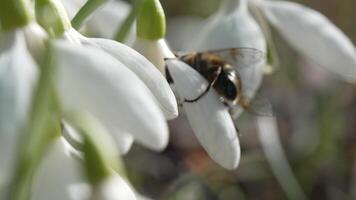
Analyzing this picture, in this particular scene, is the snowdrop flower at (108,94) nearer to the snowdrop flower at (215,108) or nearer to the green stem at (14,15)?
the green stem at (14,15)

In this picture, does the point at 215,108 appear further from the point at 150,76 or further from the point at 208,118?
the point at 150,76

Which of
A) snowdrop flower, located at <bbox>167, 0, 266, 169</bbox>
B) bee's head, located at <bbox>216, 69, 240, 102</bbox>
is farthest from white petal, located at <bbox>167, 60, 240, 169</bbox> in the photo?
bee's head, located at <bbox>216, 69, 240, 102</bbox>

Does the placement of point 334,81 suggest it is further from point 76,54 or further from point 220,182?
point 76,54

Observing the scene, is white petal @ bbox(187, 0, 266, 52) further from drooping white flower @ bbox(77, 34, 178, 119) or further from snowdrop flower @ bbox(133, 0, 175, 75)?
drooping white flower @ bbox(77, 34, 178, 119)

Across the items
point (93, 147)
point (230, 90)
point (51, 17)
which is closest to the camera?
point (93, 147)

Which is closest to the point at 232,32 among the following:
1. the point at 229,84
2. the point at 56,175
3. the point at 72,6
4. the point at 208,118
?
the point at 229,84

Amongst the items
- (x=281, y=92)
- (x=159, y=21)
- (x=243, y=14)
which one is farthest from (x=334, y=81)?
(x=159, y=21)
